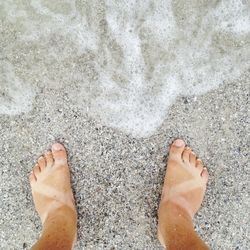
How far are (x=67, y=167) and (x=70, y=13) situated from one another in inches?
28.4

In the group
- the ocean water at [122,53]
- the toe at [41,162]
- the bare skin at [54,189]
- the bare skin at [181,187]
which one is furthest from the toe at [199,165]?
the toe at [41,162]

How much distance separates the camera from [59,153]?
209cm

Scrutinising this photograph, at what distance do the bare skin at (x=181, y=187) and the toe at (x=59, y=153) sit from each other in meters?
0.50

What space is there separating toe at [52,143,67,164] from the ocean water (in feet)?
0.72

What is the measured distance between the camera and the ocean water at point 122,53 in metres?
2.04

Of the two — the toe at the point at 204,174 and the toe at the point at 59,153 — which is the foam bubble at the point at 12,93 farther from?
the toe at the point at 204,174

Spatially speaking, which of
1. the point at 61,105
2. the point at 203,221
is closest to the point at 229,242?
the point at 203,221

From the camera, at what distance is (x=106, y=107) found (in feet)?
6.88

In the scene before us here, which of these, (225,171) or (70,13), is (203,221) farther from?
(70,13)

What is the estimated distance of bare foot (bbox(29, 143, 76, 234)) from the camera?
2.08 meters

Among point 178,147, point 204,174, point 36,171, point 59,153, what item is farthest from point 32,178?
point 204,174

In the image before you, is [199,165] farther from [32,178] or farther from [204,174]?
[32,178]

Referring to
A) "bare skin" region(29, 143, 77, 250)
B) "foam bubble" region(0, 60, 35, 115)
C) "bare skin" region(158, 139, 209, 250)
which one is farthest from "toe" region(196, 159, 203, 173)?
→ "foam bubble" region(0, 60, 35, 115)

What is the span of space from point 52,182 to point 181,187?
617 mm
